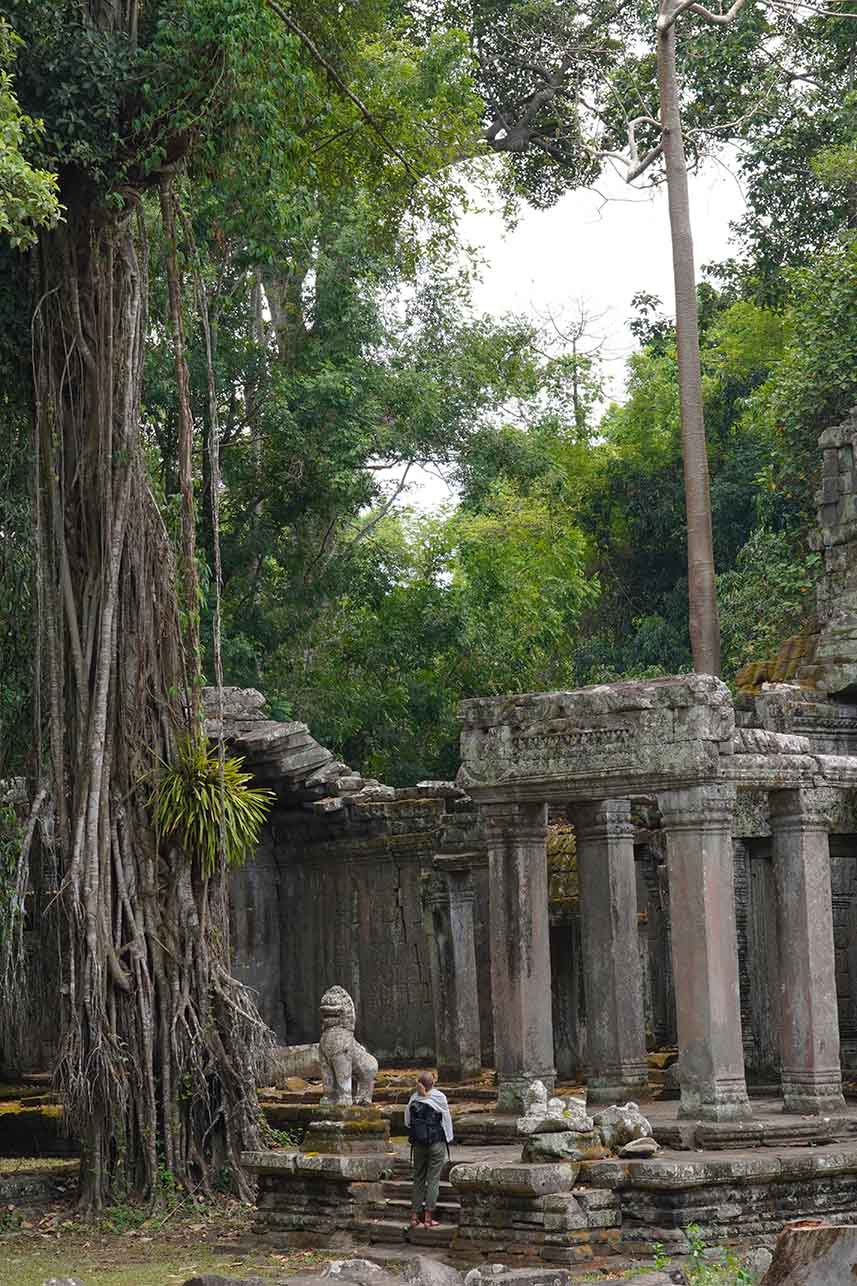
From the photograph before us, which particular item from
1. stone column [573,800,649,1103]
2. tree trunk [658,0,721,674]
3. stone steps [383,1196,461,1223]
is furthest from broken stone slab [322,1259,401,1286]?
tree trunk [658,0,721,674]

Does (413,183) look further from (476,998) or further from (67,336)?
(476,998)

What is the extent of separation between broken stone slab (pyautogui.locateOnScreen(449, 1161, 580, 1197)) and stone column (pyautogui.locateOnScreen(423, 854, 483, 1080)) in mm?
5352

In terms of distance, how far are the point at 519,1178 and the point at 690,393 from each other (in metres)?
11.5

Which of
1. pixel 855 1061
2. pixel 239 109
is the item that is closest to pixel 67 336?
pixel 239 109

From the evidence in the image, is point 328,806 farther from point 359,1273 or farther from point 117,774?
point 359,1273

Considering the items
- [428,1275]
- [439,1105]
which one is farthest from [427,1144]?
[428,1275]

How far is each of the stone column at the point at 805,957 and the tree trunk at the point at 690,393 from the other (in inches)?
251

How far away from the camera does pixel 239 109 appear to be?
13.7m

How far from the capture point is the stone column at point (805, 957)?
41.8 feet

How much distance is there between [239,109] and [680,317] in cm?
806

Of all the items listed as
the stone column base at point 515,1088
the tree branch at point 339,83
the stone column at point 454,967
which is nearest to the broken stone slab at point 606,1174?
the stone column base at point 515,1088

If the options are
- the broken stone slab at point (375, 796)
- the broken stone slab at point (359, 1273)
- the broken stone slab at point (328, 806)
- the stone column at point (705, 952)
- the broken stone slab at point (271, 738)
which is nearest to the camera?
the broken stone slab at point (359, 1273)

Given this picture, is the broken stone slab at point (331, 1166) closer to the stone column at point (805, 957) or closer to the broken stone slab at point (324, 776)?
the stone column at point (805, 957)

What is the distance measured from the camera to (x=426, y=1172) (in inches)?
456
